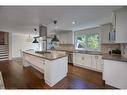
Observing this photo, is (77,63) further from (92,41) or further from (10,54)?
A: (10,54)

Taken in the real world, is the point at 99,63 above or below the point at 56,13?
below

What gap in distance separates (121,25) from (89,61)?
237cm

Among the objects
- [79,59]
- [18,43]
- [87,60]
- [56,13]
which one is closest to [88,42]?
[79,59]

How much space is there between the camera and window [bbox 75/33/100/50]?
5333 millimetres

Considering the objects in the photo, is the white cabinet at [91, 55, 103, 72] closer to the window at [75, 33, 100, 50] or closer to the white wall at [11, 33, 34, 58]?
the window at [75, 33, 100, 50]

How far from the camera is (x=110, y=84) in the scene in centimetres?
286

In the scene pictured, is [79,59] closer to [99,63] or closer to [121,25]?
[99,63]

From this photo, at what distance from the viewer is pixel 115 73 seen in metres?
2.70

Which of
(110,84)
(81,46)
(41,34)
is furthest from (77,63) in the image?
(110,84)

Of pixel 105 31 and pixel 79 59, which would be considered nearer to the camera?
pixel 105 31

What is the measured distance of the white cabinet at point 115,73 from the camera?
2512 millimetres

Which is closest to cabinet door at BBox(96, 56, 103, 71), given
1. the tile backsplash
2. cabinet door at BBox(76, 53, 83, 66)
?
cabinet door at BBox(76, 53, 83, 66)
